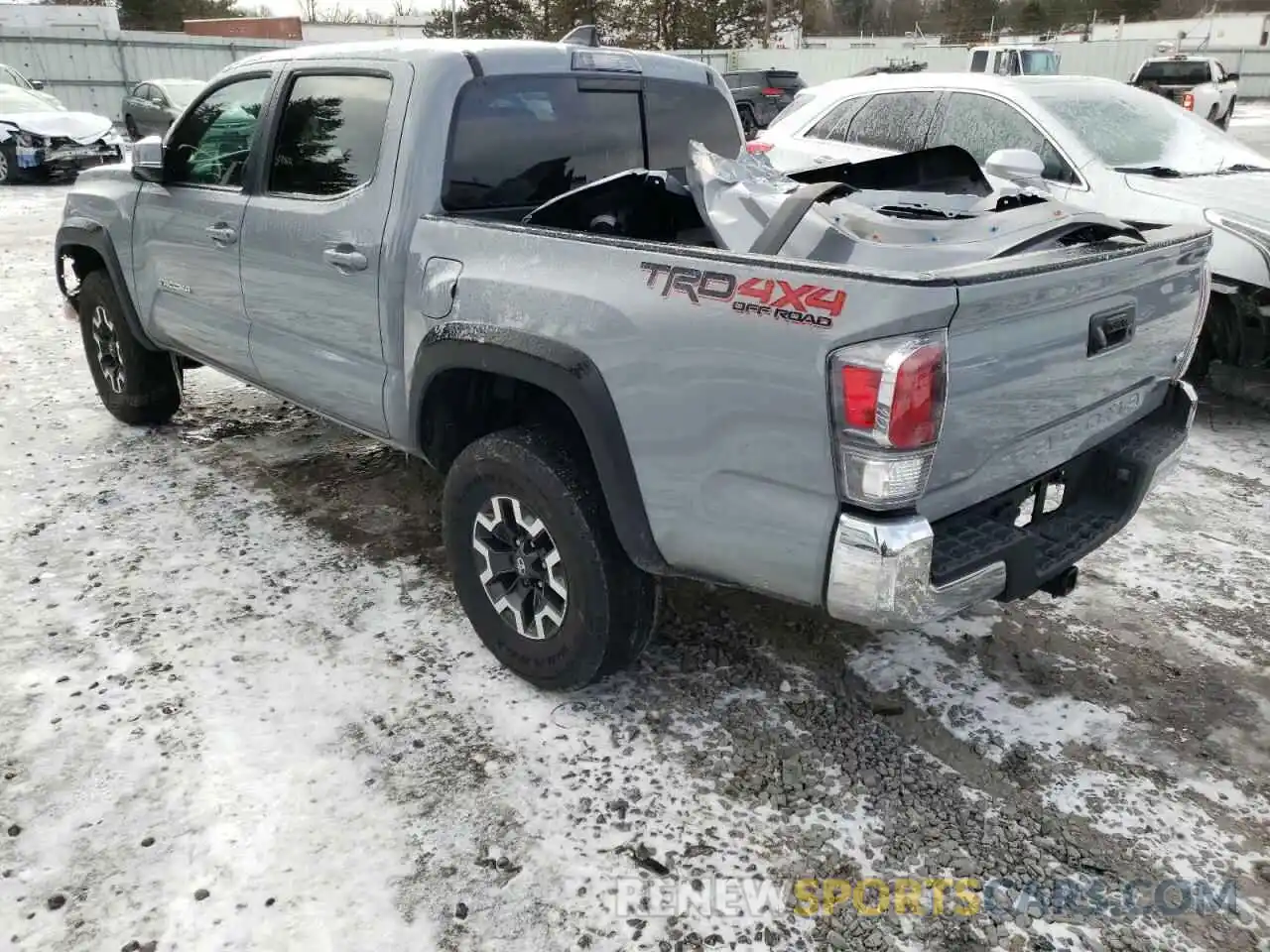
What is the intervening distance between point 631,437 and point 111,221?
3.69 metres

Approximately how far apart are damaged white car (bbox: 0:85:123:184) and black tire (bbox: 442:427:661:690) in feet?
48.8

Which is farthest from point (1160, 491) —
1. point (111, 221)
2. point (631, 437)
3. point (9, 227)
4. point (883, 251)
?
point (9, 227)

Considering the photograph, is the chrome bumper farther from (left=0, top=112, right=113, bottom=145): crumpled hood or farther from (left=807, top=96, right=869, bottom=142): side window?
(left=0, top=112, right=113, bottom=145): crumpled hood

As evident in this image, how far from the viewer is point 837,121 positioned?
7.05m

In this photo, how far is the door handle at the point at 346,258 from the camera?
335 centimetres

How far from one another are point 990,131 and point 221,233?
4631mm

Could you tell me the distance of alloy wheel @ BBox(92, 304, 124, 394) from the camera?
17.3 feet

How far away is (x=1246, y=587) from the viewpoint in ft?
12.5

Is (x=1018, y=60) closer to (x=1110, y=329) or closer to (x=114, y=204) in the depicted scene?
(x=114, y=204)

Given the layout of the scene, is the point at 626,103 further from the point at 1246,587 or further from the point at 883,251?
the point at 1246,587

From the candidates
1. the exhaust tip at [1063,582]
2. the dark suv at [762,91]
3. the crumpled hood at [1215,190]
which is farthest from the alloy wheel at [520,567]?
the dark suv at [762,91]

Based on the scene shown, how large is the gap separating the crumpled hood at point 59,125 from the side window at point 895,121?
13679mm

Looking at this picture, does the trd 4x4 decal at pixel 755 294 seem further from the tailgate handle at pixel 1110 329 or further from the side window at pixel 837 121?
the side window at pixel 837 121

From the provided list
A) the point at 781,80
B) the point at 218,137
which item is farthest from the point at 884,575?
the point at 781,80
